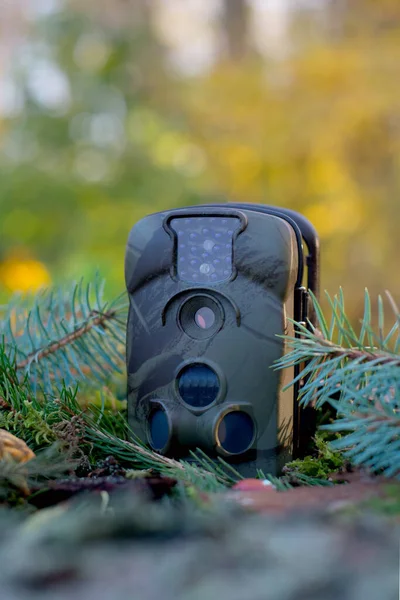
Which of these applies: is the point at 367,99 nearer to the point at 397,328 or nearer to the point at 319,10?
the point at 319,10

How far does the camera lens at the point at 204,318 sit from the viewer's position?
0.56 meters

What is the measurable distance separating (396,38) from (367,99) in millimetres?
421

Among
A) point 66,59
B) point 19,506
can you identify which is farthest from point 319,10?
point 19,506

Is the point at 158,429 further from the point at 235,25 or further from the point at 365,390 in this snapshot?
the point at 235,25

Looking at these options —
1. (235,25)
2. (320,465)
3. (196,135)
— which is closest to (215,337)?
(320,465)

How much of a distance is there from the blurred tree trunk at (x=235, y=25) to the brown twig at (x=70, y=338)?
3.66 m

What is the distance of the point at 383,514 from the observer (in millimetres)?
311

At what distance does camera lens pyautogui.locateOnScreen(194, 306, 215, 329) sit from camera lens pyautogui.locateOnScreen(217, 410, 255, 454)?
0.23 ft

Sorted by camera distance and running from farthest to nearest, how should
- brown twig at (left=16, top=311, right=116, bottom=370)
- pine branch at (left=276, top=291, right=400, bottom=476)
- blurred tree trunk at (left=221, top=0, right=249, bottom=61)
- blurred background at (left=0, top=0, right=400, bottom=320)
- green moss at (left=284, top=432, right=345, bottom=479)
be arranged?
blurred tree trunk at (left=221, top=0, right=249, bottom=61), blurred background at (left=0, top=0, right=400, bottom=320), brown twig at (left=16, top=311, right=116, bottom=370), green moss at (left=284, top=432, right=345, bottom=479), pine branch at (left=276, top=291, right=400, bottom=476)

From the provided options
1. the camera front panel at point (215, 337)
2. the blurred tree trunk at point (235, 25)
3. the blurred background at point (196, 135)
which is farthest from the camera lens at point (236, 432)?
the blurred tree trunk at point (235, 25)

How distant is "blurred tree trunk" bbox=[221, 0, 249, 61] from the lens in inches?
160

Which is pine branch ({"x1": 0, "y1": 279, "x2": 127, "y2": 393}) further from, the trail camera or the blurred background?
the blurred background

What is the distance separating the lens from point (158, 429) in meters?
0.56

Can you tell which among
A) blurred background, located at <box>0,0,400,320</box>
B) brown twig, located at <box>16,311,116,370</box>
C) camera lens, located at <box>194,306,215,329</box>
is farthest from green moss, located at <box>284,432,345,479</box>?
blurred background, located at <box>0,0,400,320</box>
